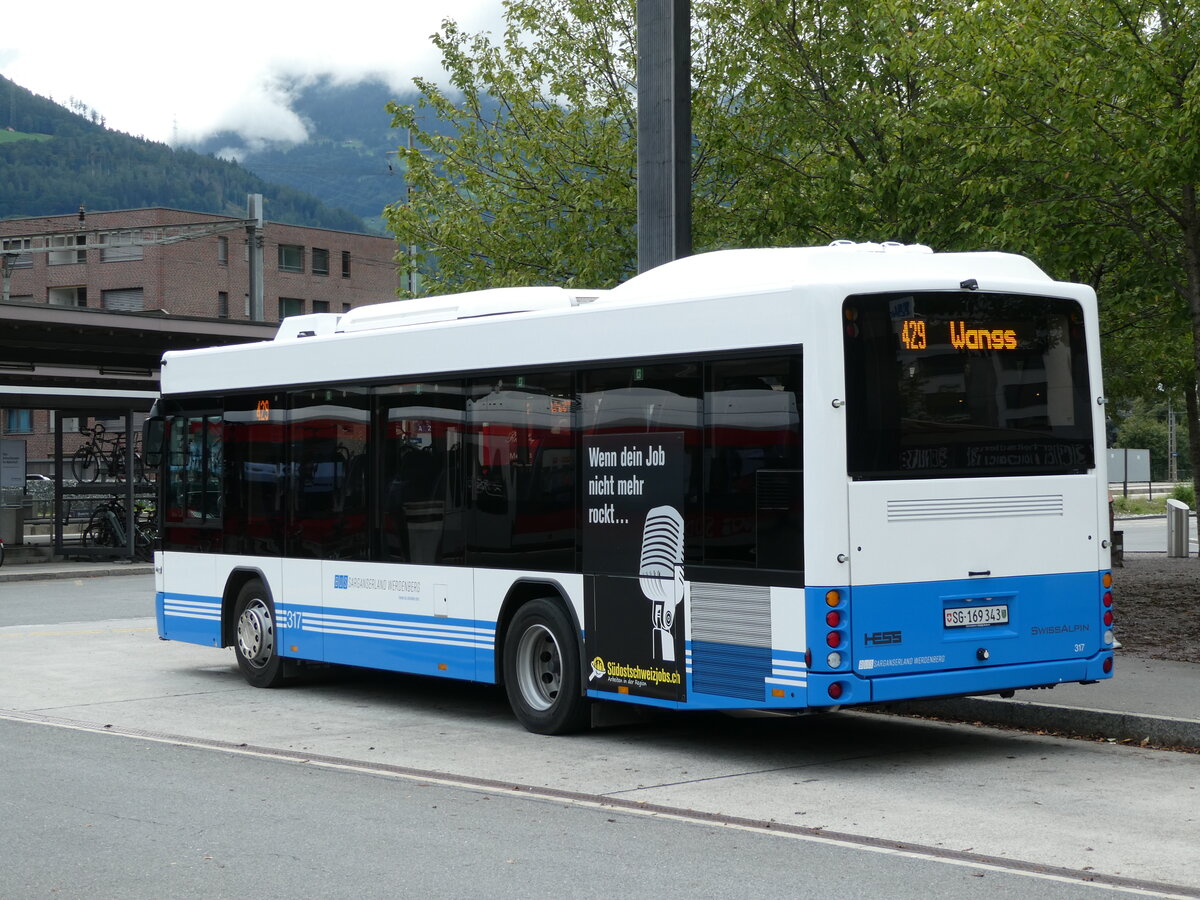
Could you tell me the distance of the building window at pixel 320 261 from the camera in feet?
336

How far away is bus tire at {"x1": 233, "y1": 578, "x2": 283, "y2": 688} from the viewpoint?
1402 centimetres

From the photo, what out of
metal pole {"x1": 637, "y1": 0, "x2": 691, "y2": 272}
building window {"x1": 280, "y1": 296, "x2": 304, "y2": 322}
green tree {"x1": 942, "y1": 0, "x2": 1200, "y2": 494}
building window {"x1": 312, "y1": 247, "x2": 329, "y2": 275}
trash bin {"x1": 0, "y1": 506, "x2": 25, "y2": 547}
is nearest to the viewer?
green tree {"x1": 942, "y1": 0, "x2": 1200, "y2": 494}

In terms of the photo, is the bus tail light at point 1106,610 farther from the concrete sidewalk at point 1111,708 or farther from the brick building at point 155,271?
the brick building at point 155,271

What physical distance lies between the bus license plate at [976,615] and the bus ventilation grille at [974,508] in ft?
1.80

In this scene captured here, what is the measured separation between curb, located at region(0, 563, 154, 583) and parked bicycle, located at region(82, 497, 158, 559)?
2.25m

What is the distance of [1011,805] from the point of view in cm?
851

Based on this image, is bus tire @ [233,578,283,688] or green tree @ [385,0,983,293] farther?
green tree @ [385,0,983,293]

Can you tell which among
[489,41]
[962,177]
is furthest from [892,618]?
[489,41]

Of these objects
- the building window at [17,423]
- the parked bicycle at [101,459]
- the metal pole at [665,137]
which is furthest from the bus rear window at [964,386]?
the building window at [17,423]

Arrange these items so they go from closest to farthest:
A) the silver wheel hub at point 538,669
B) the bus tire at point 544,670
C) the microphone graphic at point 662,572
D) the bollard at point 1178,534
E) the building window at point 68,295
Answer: the microphone graphic at point 662,572 < the bus tire at point 544,670 < the silver wheel hub at point 538,669 < the bollard at point 1178,534 < the building window at point 68,295

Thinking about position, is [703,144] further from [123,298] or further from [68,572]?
[123,298]

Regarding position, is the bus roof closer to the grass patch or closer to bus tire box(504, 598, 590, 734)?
bus tire box(504, 598, 590, 734)

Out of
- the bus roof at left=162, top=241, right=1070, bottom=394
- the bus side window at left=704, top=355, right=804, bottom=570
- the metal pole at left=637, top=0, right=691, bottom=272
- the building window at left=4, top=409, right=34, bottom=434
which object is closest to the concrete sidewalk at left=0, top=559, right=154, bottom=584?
the bus roof at left=162, top=241, right=1070, bottom=394

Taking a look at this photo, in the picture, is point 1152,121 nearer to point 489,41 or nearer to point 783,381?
point 783,381
